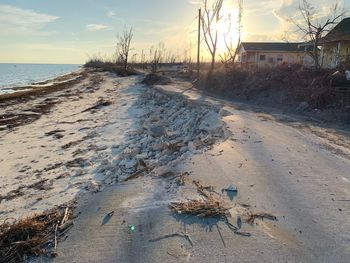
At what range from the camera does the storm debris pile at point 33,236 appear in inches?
170

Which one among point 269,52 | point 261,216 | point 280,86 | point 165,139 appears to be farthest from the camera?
point 269,52

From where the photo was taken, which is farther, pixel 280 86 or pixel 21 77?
pixel 21 77

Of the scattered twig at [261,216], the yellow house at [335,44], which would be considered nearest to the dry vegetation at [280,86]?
the yellow house at [335,44]

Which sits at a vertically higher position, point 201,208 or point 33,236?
point 201,208

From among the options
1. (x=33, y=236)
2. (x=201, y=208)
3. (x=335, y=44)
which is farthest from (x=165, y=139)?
(x=335, y=44)

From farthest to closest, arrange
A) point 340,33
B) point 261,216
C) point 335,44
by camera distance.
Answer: point 335,44, point 340,33, point 261,216

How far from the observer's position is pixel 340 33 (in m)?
25.1

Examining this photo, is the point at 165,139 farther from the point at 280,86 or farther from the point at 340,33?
the point at 340,33

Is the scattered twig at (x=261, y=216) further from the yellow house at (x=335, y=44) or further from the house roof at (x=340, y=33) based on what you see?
the house roof at (x=340, y=33)

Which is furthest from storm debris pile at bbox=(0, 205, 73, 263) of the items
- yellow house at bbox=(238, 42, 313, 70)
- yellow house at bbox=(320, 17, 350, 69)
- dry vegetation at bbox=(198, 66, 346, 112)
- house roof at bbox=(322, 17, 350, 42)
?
yellow house at bbox=(238, 42, 313, 70)

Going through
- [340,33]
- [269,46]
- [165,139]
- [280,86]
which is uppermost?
[269,46]

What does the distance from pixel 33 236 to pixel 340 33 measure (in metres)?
25.8

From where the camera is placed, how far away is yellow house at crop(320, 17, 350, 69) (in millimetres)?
24000

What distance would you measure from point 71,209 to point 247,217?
107 inches
